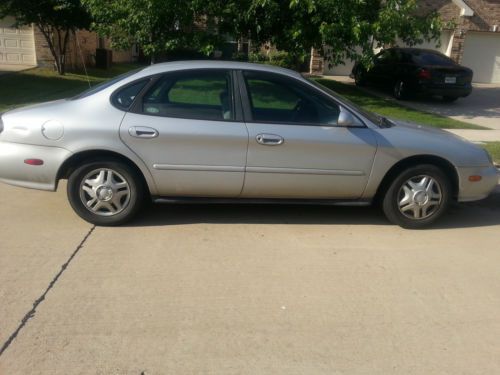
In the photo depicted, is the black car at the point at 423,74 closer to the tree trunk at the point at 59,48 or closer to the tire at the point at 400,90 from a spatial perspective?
the tire at the point at 400,90

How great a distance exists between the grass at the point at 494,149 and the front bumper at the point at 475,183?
2.64 meters

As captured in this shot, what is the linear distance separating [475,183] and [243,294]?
280cm

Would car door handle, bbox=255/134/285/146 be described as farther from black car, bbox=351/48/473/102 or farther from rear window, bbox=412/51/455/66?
rear window, bbox=412/51/455/66

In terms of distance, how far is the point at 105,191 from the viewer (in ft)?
15.1

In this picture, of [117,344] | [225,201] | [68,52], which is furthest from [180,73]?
[68,52]

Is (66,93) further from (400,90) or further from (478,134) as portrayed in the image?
(478,134)

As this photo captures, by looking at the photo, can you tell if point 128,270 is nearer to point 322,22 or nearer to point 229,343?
point 229,343

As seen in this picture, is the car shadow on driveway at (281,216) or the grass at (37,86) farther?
the grass at (37,86)

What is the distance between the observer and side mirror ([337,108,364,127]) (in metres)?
4.62

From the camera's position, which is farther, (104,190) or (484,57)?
(484,57)

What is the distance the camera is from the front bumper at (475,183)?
4968mm

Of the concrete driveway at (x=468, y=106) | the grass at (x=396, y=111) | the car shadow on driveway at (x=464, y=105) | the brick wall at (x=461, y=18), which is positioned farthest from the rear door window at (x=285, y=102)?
the brick wall at (x=461, y=18)

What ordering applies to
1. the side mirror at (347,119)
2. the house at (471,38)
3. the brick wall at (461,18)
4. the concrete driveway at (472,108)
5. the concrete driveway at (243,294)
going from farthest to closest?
the house at (471,38) → the brick wall at (461,18) → the concrete driveway at (472,108) → the side mirror at (347,119) → the concrete driveway at (243,294)

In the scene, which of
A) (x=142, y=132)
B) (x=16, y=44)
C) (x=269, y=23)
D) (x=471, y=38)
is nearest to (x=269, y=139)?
(x=142, y=132)
